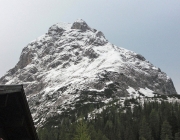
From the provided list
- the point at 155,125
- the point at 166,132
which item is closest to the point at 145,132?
the point at 166,132

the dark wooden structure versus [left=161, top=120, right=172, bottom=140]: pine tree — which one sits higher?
the dark wooden structure

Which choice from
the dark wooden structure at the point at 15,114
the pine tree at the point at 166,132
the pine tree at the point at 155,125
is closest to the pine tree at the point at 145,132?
the pine tree at the point at 155,125

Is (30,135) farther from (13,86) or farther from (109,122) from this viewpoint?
(109,122)

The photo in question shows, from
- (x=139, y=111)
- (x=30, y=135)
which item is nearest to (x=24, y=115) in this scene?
(x=30, y=135)

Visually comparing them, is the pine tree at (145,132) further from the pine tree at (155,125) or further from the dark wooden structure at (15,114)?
the dark wooden structure at (15,114)

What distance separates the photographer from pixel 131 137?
106 meters

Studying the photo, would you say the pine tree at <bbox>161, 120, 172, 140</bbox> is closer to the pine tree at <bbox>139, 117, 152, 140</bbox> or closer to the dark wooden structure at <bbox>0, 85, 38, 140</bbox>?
the pine tree at <bbox>139, 117, 152, 140</bbox>

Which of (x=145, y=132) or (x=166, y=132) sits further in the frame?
(x=145, y=132)

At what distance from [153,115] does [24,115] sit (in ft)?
380

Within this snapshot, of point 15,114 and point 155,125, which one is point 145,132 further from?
point 15,114

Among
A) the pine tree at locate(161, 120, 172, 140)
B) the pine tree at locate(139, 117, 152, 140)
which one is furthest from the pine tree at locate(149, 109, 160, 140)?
the pine tree at locate(161, 120, 172, 140)

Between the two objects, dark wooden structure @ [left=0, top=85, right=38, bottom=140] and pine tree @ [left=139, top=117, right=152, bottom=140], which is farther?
pine tree @ [left=139, top=117, right=152, bottom=140]

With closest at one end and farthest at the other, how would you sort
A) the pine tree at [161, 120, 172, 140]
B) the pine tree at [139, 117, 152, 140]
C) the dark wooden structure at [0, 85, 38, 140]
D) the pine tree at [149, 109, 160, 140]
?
the dark wooden structure at [0, 85, 38, 140], the pine tree at [161, 120, 172, 140], the pine tree at [139, 117, 152, 140], the pine tree at [149, 109, 160, 140]

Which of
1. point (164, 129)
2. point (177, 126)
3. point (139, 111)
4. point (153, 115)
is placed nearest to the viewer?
point (164, 129)
